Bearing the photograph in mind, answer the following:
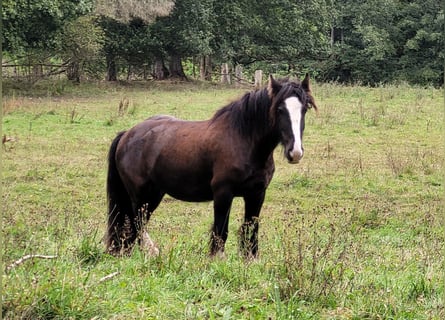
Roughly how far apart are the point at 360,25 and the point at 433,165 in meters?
29.1

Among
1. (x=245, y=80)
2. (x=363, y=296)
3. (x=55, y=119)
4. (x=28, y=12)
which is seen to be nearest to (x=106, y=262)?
(x=363, y=296)

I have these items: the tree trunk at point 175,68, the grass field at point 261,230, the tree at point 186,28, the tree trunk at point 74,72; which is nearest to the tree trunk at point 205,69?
the tree trunk at point 175,68

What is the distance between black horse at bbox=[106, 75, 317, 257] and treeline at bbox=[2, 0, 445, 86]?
17.4 meters

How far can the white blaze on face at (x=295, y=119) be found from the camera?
5281 millimetres

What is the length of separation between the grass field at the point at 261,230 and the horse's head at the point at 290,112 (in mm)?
688

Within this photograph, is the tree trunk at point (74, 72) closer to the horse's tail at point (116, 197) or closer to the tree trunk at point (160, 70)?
the tree trunk at point (160, 70)

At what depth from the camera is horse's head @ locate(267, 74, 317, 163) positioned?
17.5ft

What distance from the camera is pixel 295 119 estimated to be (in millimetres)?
5387

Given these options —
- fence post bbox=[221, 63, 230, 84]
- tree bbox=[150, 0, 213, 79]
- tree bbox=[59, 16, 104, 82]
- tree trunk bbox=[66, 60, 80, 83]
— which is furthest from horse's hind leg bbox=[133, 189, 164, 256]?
fence post bbox=[221, 63, 230, 84]

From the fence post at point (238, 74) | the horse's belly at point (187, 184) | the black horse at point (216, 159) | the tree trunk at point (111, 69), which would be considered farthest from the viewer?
the fence post at point (238, 74)

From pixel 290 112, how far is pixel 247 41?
98.1 ft

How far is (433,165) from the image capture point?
10.9 meters

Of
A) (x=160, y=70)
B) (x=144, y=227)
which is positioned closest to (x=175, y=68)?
(x=160, y=70)

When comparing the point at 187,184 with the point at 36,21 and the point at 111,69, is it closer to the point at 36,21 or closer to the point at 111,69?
the point at 36,21
